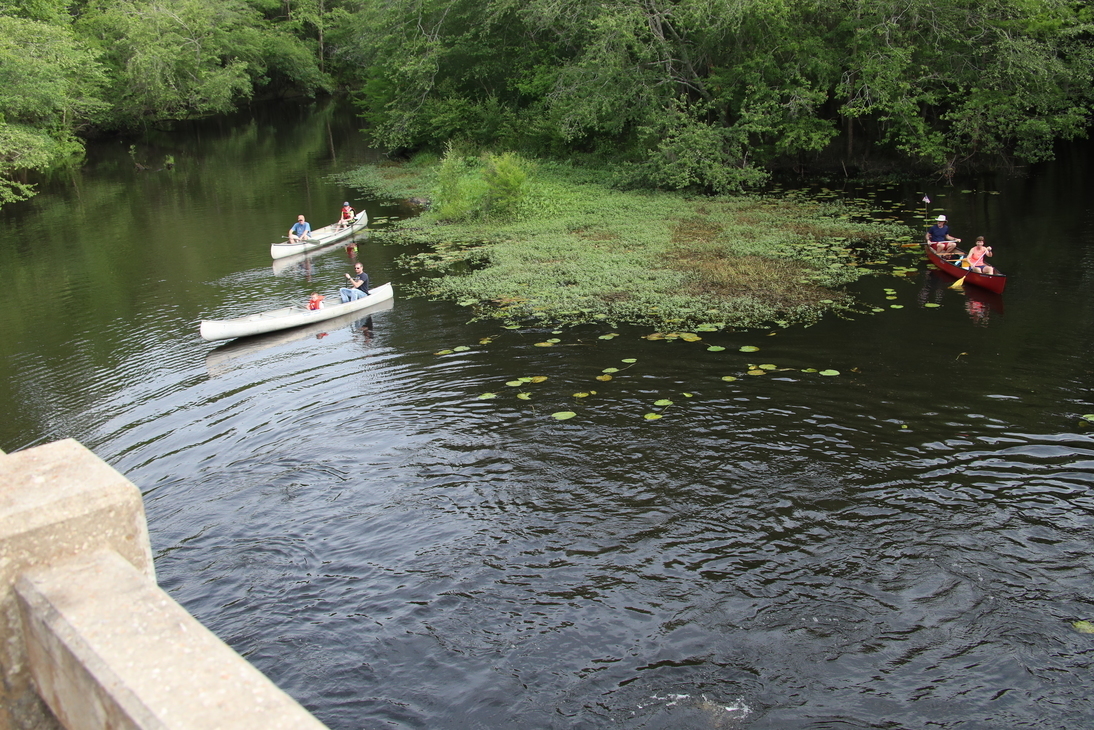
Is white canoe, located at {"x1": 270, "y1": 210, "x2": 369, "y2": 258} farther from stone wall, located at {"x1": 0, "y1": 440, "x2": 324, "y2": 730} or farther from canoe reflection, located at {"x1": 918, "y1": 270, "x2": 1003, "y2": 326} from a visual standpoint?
stone wall, located at {"x1": 0, "y1": 440, "x2": 324, "y2": 730}

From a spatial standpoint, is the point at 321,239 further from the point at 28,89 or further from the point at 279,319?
the point at 28,89

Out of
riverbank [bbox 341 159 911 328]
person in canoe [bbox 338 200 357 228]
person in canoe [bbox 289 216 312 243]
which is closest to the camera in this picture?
riverbank [bbox 341 159 911 328]

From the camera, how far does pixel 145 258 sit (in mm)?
22766

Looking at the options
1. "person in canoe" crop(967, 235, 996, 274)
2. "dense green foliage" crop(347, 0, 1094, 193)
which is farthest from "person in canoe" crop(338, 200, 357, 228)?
"person in canoe" crop(967, 235, 996, 274)

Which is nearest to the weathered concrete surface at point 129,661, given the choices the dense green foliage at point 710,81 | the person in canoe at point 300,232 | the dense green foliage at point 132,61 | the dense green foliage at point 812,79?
the person in canoe at point 300,232


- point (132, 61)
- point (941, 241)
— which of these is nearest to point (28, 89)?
point (132, 61)

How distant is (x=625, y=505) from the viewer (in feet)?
28.3

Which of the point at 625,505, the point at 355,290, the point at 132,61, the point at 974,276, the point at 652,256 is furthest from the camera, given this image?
the point at 132,61

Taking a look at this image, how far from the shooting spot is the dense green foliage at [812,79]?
74.7 feet

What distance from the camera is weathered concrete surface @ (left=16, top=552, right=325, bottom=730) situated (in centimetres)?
206

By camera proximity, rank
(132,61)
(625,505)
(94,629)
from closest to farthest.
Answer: (94,629), (625,505), (132,61)

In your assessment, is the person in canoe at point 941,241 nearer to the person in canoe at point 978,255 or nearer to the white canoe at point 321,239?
the person in canoe at point 978,255

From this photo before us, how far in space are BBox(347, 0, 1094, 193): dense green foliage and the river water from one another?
860 cm

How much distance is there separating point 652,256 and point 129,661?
16.9 metres
